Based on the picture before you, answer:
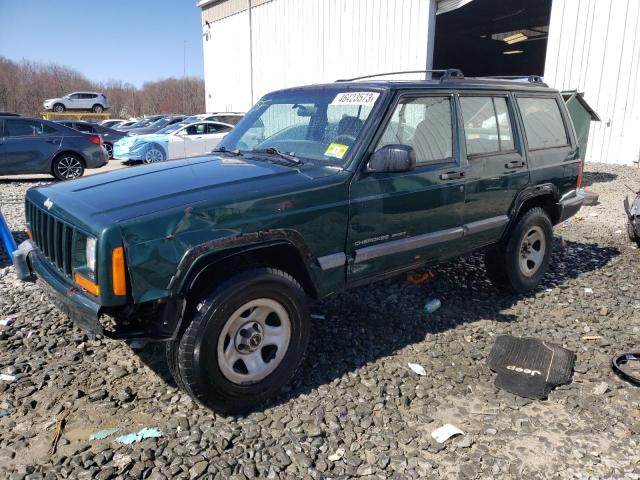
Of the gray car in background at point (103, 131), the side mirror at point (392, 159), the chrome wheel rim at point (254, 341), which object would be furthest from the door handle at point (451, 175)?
the gray car in background at point (103, 131)

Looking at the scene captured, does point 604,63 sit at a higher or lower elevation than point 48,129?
higher

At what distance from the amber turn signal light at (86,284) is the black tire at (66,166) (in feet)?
34.3

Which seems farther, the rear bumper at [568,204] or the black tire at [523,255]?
the rear bumper at [568,204]

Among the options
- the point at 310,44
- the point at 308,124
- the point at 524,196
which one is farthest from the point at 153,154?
the point at 524,196

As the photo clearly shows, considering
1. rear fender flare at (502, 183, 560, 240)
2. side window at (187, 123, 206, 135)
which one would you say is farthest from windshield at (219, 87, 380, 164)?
side window at (187, 123, 206, 135)

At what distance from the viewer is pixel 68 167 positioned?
12203 mm

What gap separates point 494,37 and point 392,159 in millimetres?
26469

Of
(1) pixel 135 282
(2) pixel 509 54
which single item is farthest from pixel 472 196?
(2) pixel 509 54

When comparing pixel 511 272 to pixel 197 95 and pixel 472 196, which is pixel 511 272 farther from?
pixel 197 95

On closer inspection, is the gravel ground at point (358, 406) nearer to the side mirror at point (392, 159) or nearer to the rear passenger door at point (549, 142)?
the rear passenger door at point (549, 142)

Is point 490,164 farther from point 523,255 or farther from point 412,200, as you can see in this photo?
point 523,255

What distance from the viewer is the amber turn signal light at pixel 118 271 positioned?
2.55 meters

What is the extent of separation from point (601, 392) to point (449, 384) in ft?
3.24

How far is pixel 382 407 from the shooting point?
314 centimetres
